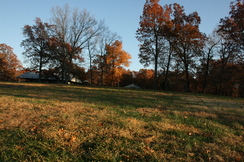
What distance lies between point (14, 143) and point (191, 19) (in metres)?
26.5

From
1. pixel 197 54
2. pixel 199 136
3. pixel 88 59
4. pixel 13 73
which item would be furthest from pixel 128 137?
pixel 13 73

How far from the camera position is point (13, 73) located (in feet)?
171

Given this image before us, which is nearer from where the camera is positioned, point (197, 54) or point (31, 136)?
point (31, 136)

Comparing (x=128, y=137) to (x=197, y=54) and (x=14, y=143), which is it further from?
(x=197, y=54)

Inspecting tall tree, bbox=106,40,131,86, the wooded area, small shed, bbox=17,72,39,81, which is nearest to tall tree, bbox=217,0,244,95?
the wooded area

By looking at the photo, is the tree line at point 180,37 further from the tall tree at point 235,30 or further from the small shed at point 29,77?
the small shed at point 29,77

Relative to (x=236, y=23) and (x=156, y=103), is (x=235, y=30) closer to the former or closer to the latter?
(x=236, y=23)

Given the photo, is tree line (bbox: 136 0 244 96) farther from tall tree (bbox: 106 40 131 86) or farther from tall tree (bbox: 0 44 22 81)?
tall tree (bbox: 0 44 22 81)

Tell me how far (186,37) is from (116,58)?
690 inches

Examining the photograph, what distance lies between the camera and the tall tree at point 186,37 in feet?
76.5

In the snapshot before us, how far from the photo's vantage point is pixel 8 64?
5225 cm

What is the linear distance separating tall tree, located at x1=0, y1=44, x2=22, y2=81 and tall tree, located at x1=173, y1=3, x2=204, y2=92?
47.5 metres

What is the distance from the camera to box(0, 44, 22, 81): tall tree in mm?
49750

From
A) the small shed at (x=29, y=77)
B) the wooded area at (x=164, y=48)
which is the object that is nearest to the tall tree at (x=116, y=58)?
the wooded area at (x=164, y=48)
